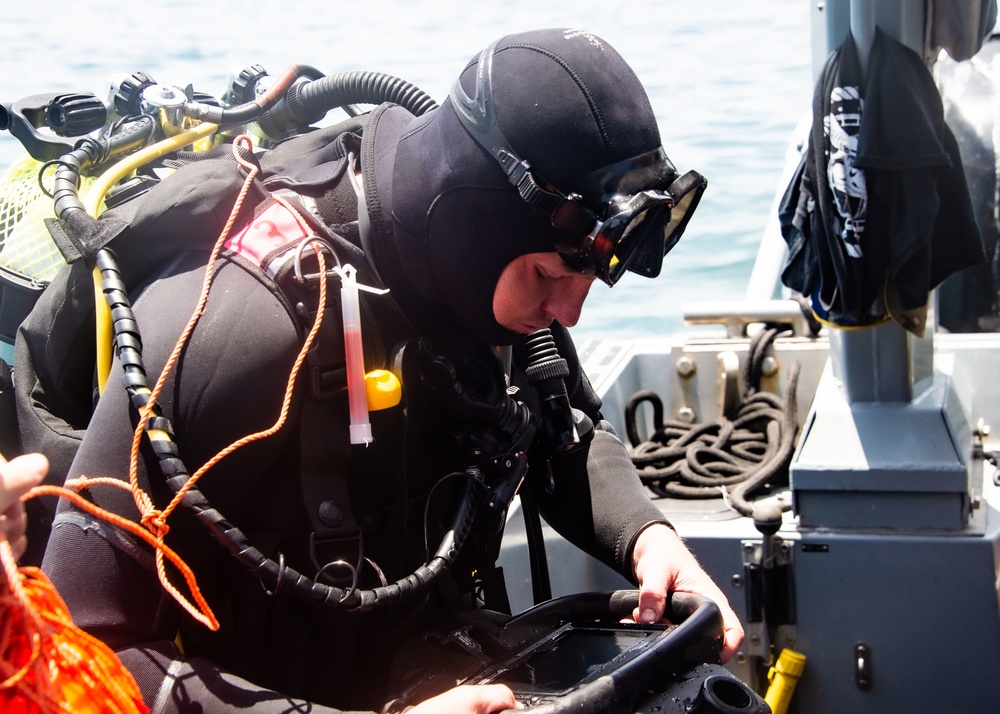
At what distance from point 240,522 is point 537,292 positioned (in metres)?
0.53

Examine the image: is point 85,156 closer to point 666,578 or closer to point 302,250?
point 302,250

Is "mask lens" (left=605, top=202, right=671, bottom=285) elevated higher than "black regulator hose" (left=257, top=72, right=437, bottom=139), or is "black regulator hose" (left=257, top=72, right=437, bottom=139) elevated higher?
"black regulator hose" (left=257, top=72, right=437, bottom=139)

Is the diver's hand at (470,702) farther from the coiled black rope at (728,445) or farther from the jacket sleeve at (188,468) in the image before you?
the coiled black rope at (728,445)

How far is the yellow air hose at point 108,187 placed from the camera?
1.45 metres

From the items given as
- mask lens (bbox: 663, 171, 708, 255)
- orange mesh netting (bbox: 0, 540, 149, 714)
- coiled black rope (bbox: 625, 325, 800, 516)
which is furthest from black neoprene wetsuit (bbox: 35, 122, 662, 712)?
coiled black rope (bbox: 625, 325, 800, 516)

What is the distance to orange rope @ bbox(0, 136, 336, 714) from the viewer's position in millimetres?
1034

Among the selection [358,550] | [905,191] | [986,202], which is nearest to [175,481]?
[358,550]

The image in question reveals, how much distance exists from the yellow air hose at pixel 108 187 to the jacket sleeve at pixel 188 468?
0.05 metres

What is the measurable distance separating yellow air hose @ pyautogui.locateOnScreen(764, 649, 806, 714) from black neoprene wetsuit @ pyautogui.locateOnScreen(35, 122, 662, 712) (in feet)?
3.01

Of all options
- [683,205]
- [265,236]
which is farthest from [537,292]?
[265,236]

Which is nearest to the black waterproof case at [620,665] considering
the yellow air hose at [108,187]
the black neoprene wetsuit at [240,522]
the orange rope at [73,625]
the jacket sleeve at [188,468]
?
the black neoprene wetsuit at [240,522]

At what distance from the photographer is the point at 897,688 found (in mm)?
2361

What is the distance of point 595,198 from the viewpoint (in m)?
1.51

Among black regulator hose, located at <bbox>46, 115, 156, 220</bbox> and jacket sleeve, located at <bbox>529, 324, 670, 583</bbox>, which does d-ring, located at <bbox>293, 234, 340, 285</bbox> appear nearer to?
black regulator hose, located at <bbox>46, 115, 156, 220</bbox>
